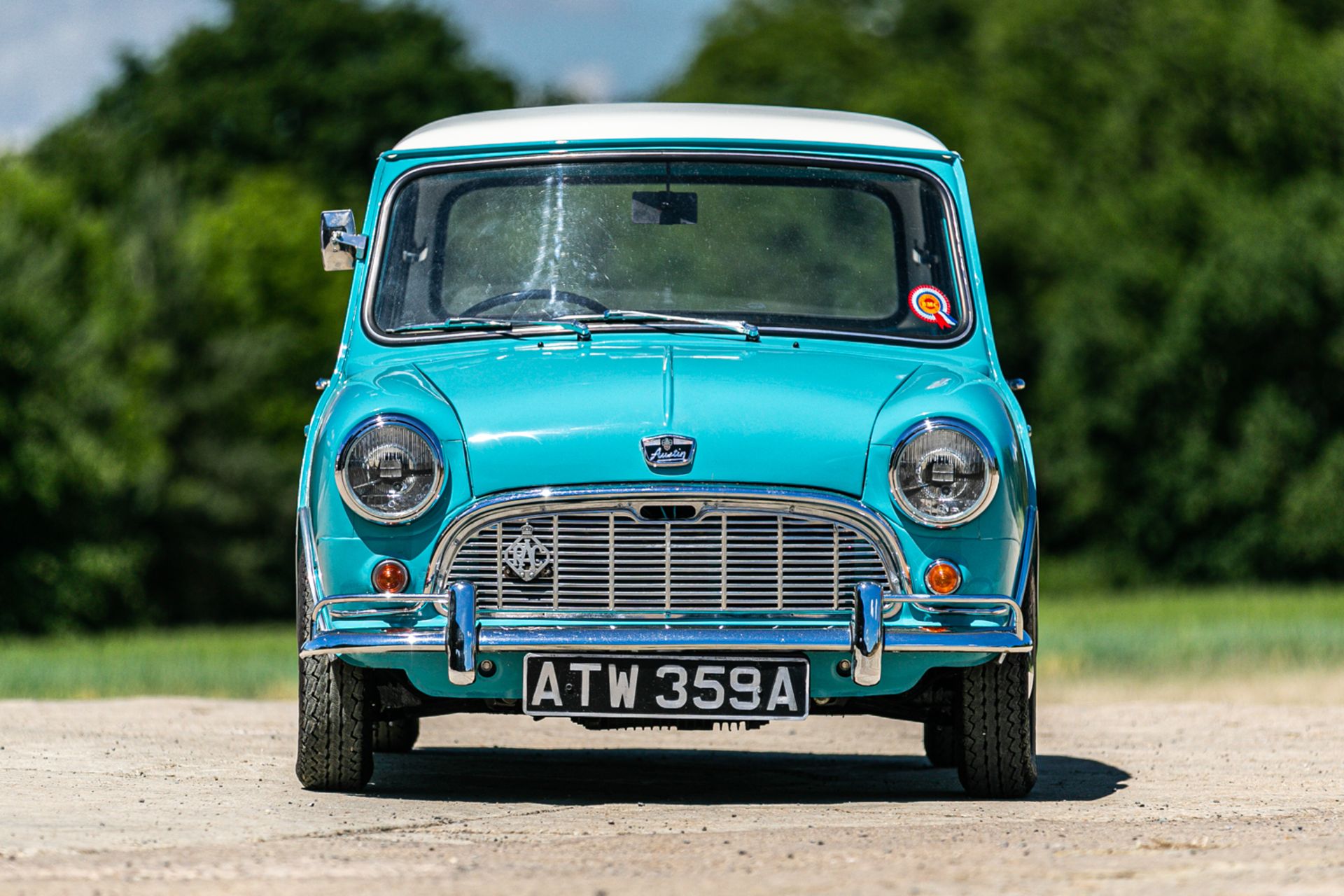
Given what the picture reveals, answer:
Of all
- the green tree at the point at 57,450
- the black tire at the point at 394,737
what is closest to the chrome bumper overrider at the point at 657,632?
the black tire at the point at 394,737

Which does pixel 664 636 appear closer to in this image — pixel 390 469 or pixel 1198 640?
pixel 390 469

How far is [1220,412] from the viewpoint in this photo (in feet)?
125

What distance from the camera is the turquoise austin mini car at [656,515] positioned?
5973 millimetres

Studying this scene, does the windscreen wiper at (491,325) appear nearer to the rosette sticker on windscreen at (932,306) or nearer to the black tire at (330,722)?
the black tire at (330,722)

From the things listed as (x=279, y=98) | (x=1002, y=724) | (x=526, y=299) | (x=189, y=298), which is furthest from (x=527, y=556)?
(x=279, y=98)

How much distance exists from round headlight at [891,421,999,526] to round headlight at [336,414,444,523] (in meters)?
1.31

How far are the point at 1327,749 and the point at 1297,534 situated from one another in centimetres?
2827

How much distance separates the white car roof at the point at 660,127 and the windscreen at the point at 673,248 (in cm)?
12

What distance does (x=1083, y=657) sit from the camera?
1730 cm

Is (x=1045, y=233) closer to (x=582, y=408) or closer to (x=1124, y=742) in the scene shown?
(x=1124, y=742)

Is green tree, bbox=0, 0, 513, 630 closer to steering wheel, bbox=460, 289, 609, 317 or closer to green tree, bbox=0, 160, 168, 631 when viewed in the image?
green tree, bbox=0, 160, 168, 631

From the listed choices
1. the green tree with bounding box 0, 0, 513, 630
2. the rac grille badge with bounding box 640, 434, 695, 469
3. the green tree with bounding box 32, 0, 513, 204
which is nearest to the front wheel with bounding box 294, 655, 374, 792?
the rac grille badge with bounding box 640, 434, 695, 469

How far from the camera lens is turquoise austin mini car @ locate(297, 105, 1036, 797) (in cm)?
597

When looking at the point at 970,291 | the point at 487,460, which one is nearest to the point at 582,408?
the point at 487,460
